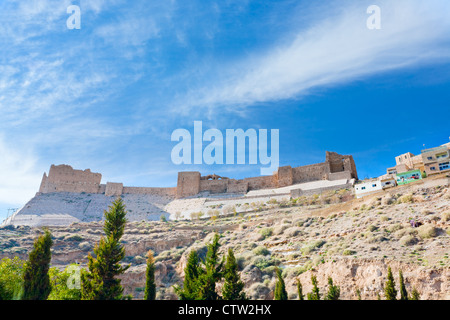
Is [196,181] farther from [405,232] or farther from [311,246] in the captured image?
[405,232]

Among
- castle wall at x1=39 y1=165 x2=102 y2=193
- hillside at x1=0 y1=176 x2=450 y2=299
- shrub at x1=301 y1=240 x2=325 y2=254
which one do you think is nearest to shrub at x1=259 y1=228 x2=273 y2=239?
hillside at x1=0 y1=176 x2=450 y2=299

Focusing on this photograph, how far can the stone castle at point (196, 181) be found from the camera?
2101 inches

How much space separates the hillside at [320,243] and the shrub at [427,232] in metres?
0.06

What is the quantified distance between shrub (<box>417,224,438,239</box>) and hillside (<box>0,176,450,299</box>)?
59 mm

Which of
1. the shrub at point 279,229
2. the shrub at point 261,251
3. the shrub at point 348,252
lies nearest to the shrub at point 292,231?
the shrub at point 279,229

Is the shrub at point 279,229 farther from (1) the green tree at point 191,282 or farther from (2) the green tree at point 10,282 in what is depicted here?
(2) the green tree at point 10,282

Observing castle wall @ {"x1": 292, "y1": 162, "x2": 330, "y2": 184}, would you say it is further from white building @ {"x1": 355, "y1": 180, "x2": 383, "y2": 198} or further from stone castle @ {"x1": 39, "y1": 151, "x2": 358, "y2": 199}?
white building @ {"x1": 355, "y1": 180, "x2": 383, "y2": 198}

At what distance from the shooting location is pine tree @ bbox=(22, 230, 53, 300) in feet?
44.9
